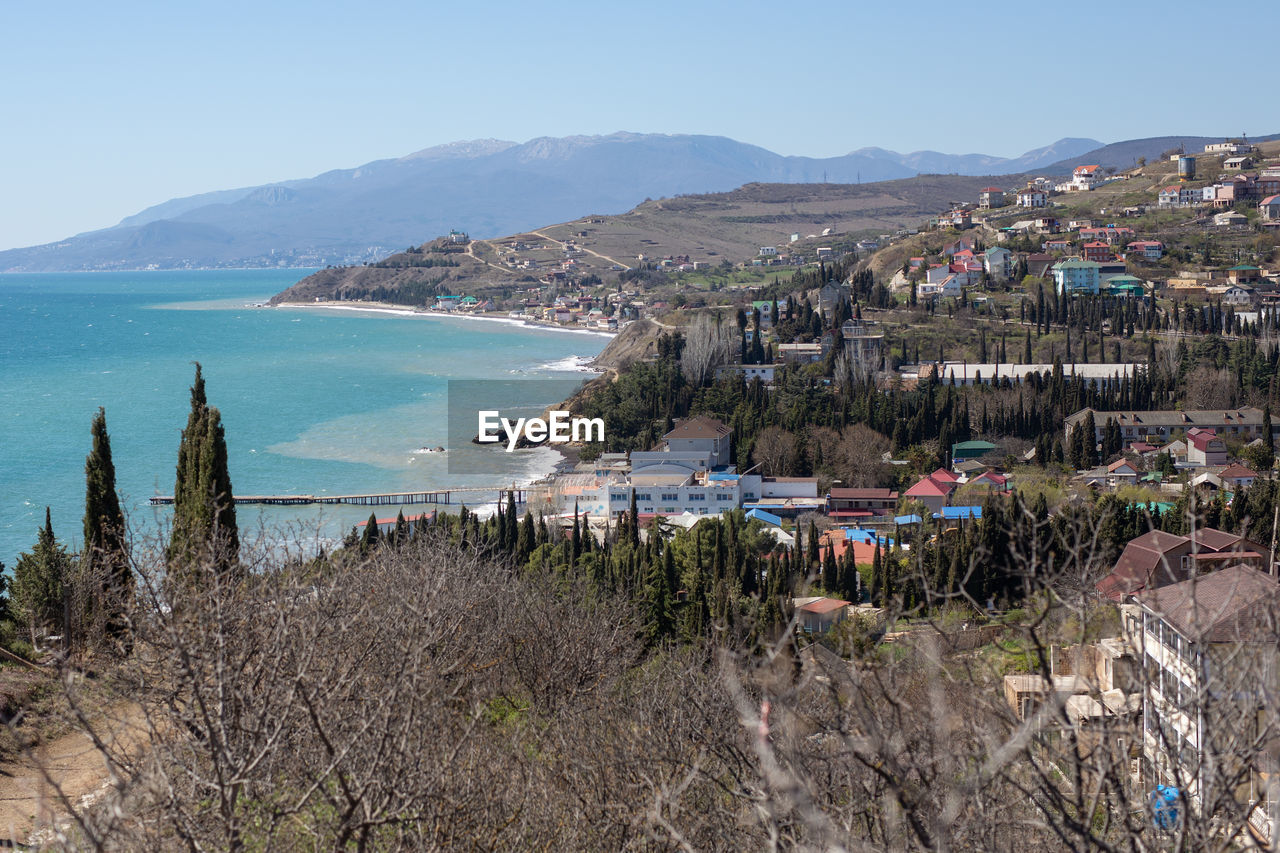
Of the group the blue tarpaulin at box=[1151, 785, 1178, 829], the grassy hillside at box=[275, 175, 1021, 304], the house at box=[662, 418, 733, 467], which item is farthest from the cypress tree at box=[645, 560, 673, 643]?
the grassy hillside at box=[275, 175, 1021, 304]

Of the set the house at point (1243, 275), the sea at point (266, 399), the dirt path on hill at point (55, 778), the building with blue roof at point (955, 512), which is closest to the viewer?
the dirt path on hill at point (55, 778)

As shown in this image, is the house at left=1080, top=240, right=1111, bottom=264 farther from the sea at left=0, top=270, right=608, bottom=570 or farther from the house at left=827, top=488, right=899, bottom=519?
the house at left=827, top=488, right=899, bottom=519

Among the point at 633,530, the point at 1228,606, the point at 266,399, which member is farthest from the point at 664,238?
the point at 1228,606

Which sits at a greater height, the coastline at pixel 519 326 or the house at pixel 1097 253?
the house at pixel 1097 253

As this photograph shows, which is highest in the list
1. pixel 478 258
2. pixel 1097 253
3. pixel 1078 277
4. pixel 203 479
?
pixel 478 258

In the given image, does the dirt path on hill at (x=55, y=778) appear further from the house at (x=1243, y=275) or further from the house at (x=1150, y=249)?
the house at (x=1150, y=249)

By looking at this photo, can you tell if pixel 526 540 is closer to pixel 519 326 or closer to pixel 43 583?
pixel 43 583

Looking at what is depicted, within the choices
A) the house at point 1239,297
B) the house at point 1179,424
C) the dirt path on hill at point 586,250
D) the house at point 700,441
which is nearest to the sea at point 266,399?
the house at point 700,441
